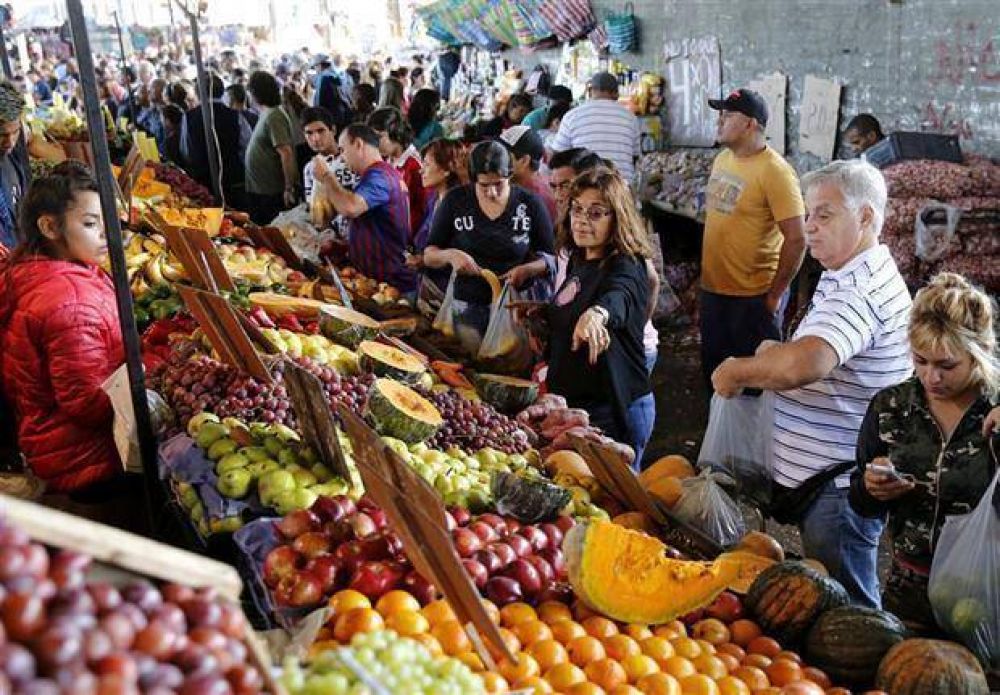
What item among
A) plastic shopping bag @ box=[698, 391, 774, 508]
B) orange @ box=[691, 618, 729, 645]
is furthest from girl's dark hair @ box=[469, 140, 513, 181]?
orange @ box=[691, 618, 729, 645]

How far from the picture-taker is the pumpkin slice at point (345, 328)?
4.14 m

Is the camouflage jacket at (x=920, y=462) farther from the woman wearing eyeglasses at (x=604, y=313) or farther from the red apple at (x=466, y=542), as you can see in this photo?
the red apple at (x=466, y=542)

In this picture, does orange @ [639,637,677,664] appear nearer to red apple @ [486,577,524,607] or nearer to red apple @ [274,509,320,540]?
red apple @ [486,577,524,607]

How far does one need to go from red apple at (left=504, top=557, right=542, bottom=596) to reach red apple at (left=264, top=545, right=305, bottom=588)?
1.63 feet

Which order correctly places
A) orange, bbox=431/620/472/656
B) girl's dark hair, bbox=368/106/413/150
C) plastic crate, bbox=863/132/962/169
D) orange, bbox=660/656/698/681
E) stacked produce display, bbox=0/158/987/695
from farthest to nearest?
girl's dark hair, bbox=368/106/413/150
plastic crate, bbox=863/132/962/169
orange, bbox=660/656/698/681
orange, bbox=431/620/472/656
stacked produce display, bbox=0/158/987/695

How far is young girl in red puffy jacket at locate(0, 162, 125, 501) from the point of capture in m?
2.98

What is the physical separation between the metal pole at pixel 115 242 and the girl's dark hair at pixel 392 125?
440 cm

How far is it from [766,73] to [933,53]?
7.47 feet

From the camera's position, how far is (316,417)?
265cm

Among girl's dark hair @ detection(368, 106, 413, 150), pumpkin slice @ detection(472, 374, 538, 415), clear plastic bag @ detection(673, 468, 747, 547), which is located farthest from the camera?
girl's dark hair @ detection(368, 106, 413, 150)

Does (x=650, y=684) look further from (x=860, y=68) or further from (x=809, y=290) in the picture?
(x=860, y=68)

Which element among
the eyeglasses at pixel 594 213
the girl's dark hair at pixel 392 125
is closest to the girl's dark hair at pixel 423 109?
the girl's dark hair at pixel 392 125

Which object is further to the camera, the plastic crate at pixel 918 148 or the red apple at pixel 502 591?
the plastic crate at pixel 918 148

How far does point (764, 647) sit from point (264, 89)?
7.32m
